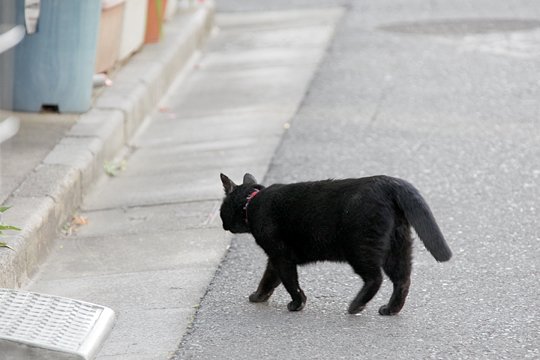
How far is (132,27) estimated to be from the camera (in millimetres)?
9180

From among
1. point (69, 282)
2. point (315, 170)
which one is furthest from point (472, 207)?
point (69, 282)

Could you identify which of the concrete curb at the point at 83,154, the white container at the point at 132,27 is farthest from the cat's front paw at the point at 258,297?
the white container at the point at 132,27

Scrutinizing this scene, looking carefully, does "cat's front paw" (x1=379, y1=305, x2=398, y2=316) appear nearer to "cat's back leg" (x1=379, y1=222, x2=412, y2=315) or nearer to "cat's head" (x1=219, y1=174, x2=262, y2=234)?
"cat's back leg" (x1=379, y1=222, x2=412, y2=315)

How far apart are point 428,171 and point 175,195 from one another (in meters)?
1.53

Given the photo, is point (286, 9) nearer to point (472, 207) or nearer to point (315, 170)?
point (315, 170)

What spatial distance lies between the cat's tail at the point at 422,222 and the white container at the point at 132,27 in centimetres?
485

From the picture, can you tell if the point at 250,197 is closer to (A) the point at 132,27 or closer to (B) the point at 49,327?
(B) the point at 49,327

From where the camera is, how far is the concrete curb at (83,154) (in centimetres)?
534

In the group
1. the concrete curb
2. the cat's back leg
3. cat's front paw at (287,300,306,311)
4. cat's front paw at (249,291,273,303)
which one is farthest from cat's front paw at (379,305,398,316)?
the concrete curb

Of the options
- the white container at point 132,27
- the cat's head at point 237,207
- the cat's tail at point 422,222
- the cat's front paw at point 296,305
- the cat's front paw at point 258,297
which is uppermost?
the cat's tail at point 422,222

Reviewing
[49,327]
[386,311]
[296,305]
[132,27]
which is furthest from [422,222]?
[132,27]

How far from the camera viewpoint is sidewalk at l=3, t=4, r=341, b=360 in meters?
4.96

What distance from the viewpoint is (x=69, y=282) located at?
528 centimetres

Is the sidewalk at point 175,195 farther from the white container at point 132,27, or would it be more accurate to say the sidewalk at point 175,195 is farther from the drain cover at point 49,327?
the white container at point 132,27
